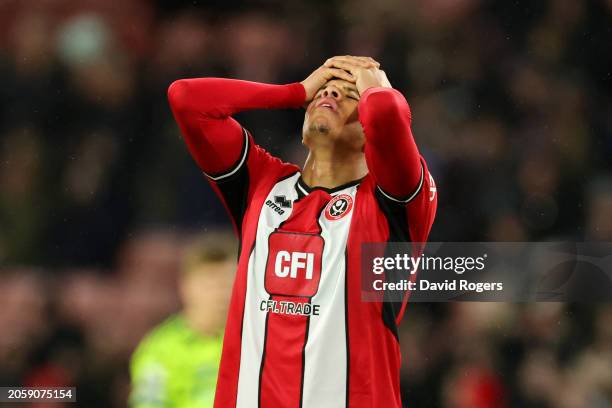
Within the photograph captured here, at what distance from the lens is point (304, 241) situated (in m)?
2.83

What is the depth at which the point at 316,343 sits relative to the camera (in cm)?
270

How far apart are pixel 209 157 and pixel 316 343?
0.68m

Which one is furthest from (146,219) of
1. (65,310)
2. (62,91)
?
(62,91)

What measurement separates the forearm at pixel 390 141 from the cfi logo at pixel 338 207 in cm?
14

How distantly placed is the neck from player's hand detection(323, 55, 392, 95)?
217mm

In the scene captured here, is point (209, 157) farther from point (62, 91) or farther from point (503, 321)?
point (62, 91)

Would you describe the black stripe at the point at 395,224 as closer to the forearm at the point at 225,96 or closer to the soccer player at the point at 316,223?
the soccer player at the point at 316,223

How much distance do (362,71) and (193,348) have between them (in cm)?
132

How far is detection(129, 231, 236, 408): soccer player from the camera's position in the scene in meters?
3.54

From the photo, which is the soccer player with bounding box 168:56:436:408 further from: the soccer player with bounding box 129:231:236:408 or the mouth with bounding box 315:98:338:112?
the soccer player with bounding box 129:231:236:408

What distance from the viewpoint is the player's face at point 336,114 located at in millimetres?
2924

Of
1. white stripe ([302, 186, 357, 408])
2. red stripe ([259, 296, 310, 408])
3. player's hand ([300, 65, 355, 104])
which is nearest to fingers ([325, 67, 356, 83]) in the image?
player's hand ([300, 65, 355, 104])
